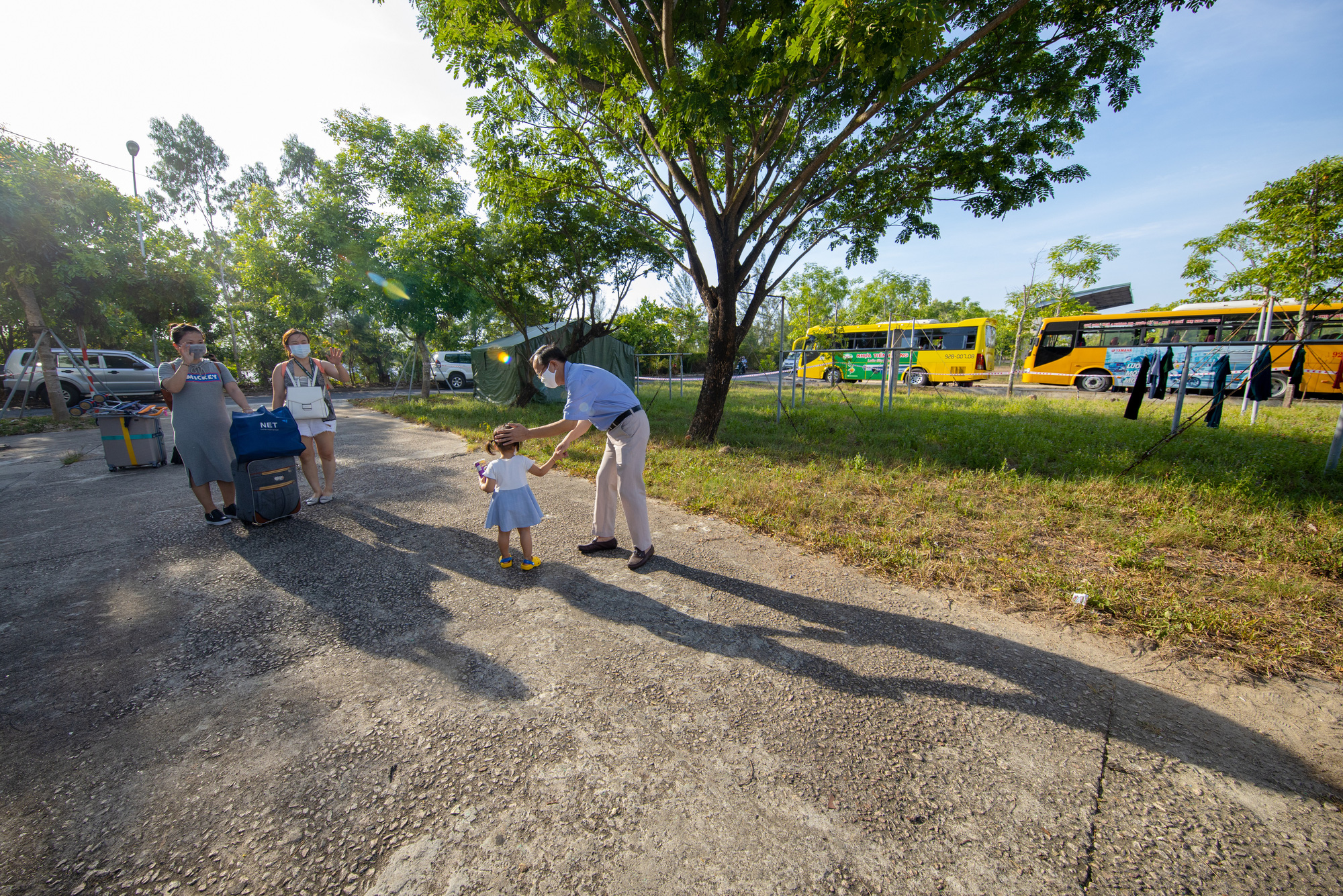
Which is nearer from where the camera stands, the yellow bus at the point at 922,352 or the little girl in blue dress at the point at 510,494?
the little girl in blue dress at the point at 510,494

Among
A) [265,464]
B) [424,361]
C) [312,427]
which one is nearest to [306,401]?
[312,427]

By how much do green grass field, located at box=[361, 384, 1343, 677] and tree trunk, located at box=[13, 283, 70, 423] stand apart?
10727 mm

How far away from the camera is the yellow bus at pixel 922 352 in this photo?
20.8 metres

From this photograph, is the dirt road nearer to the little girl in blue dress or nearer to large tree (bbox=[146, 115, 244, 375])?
the little girl in blue dress

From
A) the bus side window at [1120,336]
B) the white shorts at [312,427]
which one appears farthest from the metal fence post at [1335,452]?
the bus side window at [1120,336]

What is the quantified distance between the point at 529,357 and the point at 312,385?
36.1 feet

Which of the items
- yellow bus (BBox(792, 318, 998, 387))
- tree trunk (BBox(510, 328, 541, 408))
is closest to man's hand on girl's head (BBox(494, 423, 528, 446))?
tree trunk (BBox(510, 328, 541, 408))

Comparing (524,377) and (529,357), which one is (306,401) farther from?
(529,357)

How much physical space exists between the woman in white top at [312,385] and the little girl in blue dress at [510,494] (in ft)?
7.49

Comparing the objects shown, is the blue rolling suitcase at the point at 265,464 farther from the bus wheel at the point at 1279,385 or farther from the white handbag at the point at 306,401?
the bus wheel at the point at 1279,385

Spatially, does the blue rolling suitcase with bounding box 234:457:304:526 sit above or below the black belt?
below

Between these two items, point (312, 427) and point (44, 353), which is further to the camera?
point (44, 353)

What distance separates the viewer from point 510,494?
11.6 ft

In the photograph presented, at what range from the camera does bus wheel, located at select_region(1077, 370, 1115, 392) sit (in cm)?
1853
